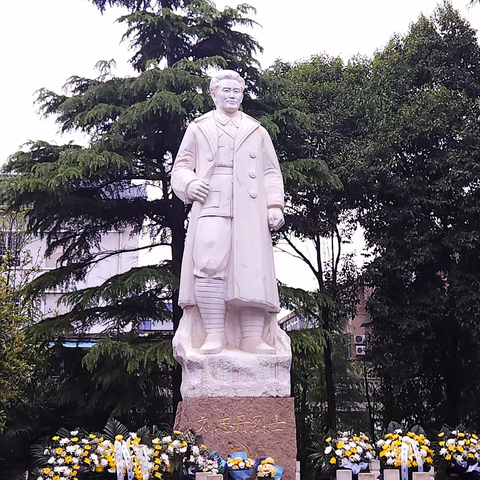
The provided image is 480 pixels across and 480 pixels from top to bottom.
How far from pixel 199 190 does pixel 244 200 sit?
1.35 feet

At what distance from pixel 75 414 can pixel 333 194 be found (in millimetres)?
6497

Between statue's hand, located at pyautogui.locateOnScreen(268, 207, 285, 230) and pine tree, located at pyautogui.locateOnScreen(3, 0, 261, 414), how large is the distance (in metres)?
4.01

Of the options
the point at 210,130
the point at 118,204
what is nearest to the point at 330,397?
the point at 118,204

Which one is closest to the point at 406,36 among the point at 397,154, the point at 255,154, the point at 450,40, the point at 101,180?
the point at 450,40

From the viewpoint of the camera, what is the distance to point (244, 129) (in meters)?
6.44

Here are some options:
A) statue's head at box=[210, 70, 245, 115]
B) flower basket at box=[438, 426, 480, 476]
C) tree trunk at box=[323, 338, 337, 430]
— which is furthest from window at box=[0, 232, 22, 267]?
flower basket at box=[438, 426, 480, 476]

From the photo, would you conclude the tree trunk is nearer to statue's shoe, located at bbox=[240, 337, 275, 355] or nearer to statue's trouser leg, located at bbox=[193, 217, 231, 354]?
statue's shoe, located at bbox=[240, 337, 275, 355]

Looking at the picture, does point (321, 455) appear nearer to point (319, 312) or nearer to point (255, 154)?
point (255, 154)

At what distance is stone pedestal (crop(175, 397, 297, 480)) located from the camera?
5.50 metres

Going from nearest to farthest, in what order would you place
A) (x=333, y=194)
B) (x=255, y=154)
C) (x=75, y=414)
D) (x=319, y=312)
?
(x=255, y=154) < (x=75, y=414) < (x=319, y=312) < (x=333, y=194)

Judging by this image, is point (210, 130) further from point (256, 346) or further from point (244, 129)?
point (256, 346)

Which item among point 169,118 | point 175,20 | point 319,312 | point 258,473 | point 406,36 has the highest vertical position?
point 406,36

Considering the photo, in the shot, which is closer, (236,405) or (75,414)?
(236,405)

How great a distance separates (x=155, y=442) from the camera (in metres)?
4.84
